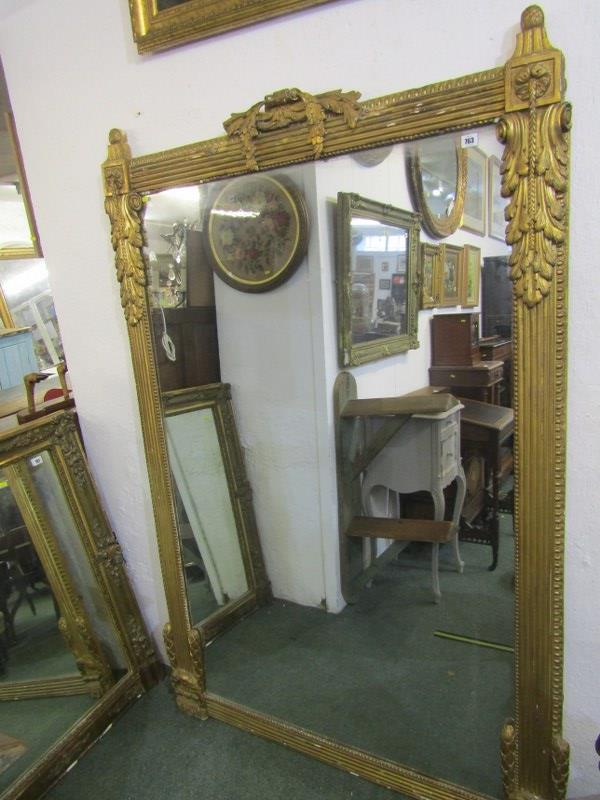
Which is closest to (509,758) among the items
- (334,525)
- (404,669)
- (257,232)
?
(404,669)

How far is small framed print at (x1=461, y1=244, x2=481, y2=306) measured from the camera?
42.1 inches

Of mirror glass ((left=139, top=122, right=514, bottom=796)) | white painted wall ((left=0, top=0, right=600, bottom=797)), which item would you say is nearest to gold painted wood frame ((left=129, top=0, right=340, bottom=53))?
white painted wall ((left=0, top=0, right=600, bottom=797))

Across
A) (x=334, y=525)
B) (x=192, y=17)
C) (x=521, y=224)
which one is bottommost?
Answer: (x=334, y=525)

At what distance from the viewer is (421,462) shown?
4.10 ft

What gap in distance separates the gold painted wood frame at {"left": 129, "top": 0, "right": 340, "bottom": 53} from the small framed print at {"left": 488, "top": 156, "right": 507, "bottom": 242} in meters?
0.49

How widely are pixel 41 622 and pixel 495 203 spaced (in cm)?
159

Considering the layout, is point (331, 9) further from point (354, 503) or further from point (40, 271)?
point (40, 271)

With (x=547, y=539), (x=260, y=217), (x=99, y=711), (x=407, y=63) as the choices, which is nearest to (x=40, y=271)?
(x=260, y=217)

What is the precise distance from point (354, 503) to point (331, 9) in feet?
3.68

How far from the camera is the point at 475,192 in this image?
1.06 m

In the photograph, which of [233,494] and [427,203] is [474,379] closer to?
[427,203]

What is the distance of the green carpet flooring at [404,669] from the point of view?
1.21 metres

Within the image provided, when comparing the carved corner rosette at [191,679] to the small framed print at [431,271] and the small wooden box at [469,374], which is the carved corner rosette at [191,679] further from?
the small framed print at [431,271]

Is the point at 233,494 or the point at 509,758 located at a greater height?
the point at 233,494
